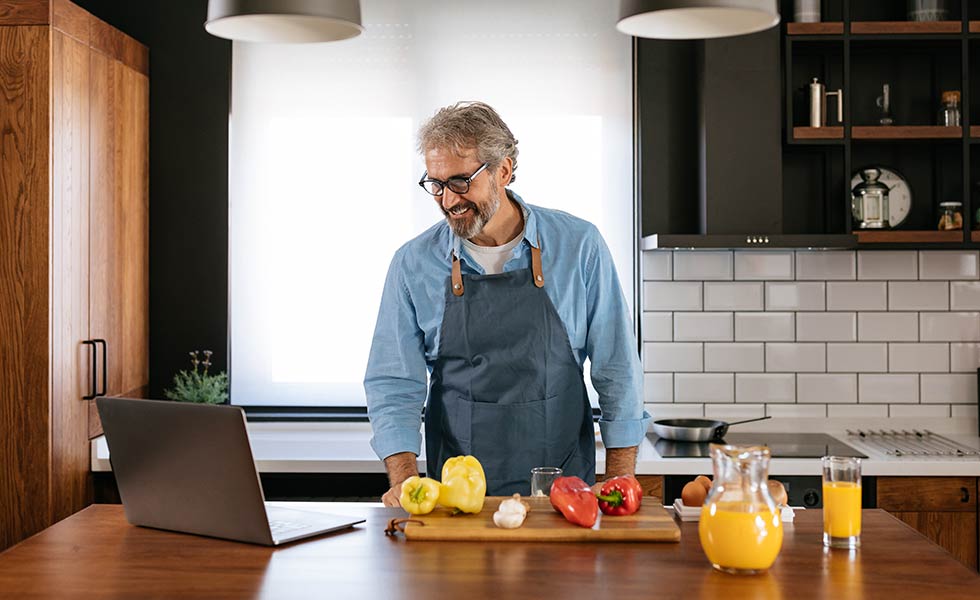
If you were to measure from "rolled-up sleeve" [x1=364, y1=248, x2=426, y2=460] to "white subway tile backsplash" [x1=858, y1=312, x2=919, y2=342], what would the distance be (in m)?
2.07

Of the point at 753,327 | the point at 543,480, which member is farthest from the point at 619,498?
the point at 753,327

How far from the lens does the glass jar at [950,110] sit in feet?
13.0

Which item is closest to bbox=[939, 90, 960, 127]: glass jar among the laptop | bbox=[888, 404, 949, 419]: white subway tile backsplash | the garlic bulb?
bbox=[888, 404, 949, 419]: white subway tile backsplash

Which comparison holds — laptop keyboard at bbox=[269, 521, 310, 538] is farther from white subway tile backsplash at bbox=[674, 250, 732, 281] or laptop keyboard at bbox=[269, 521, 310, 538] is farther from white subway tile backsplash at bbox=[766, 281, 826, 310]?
white subway tile backsplash at bbox=[766, 281, 826, 310]

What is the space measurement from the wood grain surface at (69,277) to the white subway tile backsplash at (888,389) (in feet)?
9.59

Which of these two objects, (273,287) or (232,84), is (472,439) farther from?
(232,84)

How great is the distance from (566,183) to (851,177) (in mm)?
1101

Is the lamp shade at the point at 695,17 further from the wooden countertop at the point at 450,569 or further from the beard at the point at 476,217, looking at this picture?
the wooden countertop at the point at 450,569

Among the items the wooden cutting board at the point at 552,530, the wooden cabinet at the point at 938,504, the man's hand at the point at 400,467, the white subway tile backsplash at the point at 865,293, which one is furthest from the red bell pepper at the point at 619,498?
the white subway tile backsplash at the point at 865,293

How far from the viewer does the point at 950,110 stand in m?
3.98

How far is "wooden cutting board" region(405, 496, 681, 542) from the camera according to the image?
2031mm

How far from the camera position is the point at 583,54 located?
4.27m

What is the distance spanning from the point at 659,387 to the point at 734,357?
318mm

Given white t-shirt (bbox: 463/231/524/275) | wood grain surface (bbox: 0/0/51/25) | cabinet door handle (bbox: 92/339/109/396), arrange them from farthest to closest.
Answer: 1. cabinet door handle (bbox: 92/339/109/396)
2. wood grain surface (bbox: 0/0/51/25)
3. white t-shirt (bbox: 463/231/524/275)
